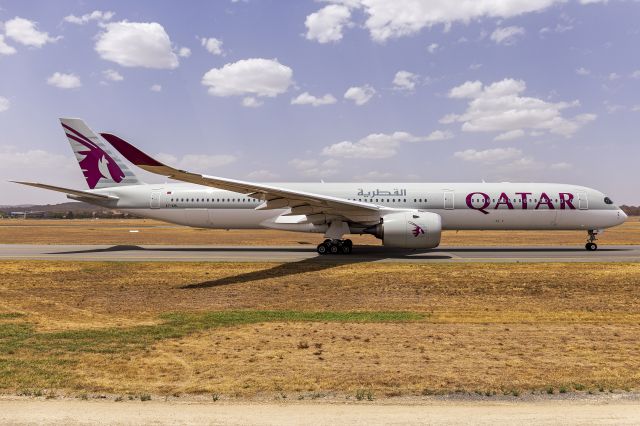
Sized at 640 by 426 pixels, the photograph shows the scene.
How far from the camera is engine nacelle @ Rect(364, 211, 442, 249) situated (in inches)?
886

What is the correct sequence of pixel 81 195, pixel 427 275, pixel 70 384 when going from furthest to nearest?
pixel 81 195
pixel 427 275
pixel 70 384

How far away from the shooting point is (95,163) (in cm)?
2978

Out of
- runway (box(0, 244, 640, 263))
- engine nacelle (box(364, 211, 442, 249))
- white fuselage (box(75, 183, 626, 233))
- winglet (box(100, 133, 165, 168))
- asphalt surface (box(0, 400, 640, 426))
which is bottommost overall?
asphalt surface (box(0, 400, 640, 426))

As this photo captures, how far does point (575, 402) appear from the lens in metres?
6.27

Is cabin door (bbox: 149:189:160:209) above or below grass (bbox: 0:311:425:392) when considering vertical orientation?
above

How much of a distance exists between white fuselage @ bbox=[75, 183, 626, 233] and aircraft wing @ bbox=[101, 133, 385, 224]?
1802 millimetres

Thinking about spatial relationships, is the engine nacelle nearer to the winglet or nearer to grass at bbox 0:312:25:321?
the winglet

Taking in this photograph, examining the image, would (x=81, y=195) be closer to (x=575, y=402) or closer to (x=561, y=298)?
(x=561, y=298)

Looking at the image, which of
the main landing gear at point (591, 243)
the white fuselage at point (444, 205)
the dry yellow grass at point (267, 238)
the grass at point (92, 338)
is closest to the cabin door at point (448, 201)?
the white fuselage at point (444, 205)

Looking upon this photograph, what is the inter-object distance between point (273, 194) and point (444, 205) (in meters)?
10.3

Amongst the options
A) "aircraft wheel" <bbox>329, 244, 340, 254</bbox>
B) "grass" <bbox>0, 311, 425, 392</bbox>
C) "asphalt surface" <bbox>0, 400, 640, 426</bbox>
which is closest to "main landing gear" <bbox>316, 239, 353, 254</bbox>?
"aircraft wheel" <bbox>329, 244, 340, 254</bbox>

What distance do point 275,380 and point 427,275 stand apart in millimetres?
11648

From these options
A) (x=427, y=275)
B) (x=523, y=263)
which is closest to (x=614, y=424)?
(x=427, y=275)

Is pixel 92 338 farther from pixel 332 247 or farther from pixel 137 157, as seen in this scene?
pixel 332 247
